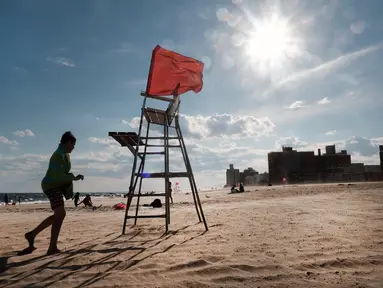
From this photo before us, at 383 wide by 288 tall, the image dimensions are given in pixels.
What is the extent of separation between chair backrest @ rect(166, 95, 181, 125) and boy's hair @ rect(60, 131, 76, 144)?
8.28 feet

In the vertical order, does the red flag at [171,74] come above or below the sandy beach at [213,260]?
above

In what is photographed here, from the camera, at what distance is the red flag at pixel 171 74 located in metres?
7.05

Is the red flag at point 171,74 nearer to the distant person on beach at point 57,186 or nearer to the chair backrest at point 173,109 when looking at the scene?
the chair backrest at point 173,109

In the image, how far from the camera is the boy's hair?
18.5 ft

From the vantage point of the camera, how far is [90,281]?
365 cm

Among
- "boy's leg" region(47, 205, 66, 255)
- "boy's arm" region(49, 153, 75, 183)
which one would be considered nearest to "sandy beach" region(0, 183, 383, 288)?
"boy's leg" region(47, 205, 66, 255)

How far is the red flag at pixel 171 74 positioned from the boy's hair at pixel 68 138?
2.24 m

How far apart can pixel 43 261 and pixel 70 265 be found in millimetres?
589

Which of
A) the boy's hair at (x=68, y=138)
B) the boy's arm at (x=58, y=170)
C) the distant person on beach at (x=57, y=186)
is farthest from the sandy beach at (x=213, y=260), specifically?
the boy's hair at (x=68, y=138)

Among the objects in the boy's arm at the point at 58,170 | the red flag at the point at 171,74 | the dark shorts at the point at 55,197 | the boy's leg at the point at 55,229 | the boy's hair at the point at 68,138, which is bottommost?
the boy's leg at the point at 55,229

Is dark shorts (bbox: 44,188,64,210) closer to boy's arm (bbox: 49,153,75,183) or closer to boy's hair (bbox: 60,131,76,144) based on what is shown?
boy's arm (bbox: 49,153,75,183)

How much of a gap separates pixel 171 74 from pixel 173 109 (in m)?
0.86

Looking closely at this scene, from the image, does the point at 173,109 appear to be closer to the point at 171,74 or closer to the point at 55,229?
the point at 171,74

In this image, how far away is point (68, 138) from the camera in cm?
571
